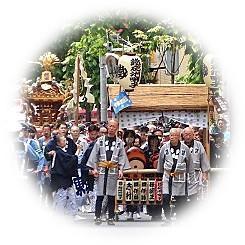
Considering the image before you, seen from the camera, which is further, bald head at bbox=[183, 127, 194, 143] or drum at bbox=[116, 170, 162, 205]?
drum at bbox=[116, 170, 162, 205]

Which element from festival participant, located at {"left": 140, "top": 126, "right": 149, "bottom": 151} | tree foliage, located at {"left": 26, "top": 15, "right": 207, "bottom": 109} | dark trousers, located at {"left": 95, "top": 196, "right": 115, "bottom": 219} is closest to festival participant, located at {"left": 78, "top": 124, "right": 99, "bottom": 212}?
dark trousers, located at {"left": 95, "top": 196, "right": 115, "bottom": 219}

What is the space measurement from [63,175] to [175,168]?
152cm

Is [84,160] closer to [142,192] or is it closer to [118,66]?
[142,192]

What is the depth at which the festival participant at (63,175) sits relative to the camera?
476 inches

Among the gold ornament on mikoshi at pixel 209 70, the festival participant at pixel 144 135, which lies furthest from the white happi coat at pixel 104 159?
the gold ornament on mikoshi at pixel 209 70

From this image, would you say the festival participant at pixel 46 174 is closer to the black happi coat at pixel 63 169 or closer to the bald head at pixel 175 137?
the black happi coat at pixel 63 169

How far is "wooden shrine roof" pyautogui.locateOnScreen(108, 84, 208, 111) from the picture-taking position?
1579cm

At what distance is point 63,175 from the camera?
12.1 metres

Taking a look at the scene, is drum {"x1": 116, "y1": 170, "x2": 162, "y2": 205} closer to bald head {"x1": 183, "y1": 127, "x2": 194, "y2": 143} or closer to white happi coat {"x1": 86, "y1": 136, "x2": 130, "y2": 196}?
white happi coat {"x1": 86, "y1": 136, "x2": 130, "y2": 196}

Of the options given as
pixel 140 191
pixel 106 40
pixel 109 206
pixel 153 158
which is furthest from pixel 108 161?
pixel 106 40

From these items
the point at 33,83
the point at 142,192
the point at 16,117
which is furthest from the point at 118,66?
the point at 33,83

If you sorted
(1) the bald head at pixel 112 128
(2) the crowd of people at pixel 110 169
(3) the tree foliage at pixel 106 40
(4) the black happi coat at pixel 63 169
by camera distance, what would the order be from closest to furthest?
(4) the black happi coat at pixel 63 169 < (2) the crowd of people at pixel 110 169 < (1) the bald head at pixel 112 128 < (3) the tree foliage at pixel 106 40

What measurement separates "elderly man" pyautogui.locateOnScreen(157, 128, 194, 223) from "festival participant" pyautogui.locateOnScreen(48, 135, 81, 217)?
48.3 inches

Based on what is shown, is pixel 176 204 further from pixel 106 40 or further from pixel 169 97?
pixel 106 40
